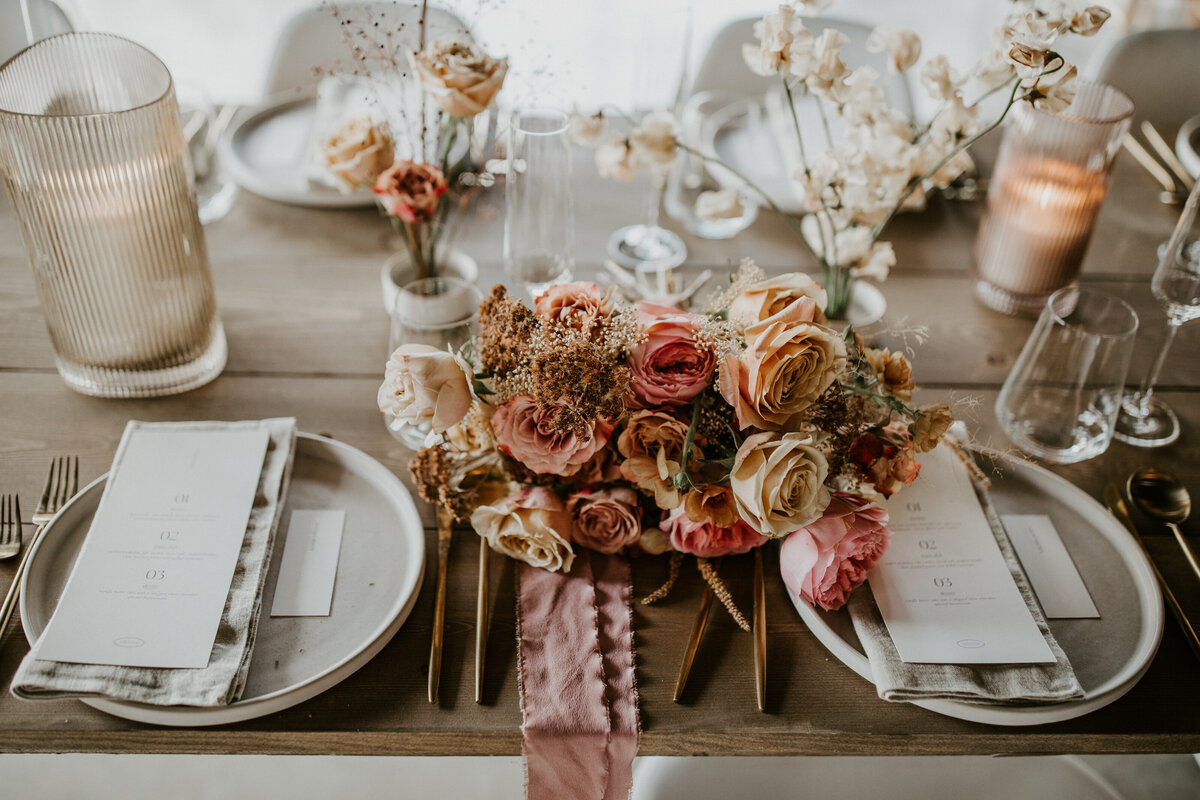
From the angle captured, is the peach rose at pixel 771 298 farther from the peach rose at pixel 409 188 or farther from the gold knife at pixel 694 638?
the peach rose at pixel 409 188

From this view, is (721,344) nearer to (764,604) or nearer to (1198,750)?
(764,604)

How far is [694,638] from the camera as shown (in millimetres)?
819

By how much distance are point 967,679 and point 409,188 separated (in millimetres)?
759

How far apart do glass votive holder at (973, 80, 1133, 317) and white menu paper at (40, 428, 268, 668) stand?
3.21 feet

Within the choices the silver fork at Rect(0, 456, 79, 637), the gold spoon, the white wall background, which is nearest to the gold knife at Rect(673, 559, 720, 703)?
the gold spoon

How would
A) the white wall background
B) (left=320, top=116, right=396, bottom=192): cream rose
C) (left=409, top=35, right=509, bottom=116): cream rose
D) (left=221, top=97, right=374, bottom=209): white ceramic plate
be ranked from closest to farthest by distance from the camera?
(left=409, top=35, right=509, bottom=116): cream rose < (left=320, top=116, right=396, bottom=192): cream rose < (left=221, top=97, right=374, bottom=209): white ceramic plate < the white wall background

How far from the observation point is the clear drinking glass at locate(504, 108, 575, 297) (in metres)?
1.09

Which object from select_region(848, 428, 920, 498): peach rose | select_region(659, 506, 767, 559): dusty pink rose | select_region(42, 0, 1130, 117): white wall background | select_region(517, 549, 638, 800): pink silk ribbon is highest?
select_region(848, 428, 920, 498): peach rose

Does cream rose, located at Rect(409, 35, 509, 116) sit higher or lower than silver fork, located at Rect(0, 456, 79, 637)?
higher

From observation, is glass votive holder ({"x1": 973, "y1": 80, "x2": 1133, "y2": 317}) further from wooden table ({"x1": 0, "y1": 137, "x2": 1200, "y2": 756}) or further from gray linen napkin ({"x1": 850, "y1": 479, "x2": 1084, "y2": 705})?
gray linen napkin ({"x1": 850, "y1": 479, "x2": 1084, "y2": 705})

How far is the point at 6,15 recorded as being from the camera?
5.62ft

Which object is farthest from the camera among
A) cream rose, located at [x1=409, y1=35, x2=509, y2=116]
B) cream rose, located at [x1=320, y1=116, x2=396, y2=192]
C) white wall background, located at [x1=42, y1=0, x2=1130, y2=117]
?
white wall background, located at [x1=42, y1=0, x2=1130, y2=117]

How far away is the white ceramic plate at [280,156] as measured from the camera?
4.47ft

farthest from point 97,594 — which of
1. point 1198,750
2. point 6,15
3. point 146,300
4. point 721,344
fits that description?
point 6,15
